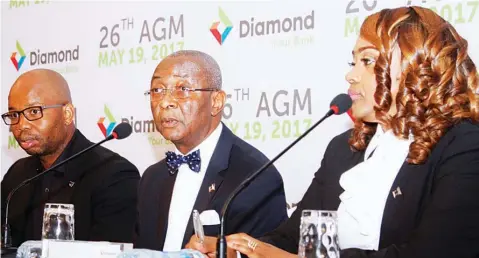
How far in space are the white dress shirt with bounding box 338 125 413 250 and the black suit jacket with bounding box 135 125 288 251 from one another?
691 mm

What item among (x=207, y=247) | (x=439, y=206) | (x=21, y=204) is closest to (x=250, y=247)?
(x=207, y=247)

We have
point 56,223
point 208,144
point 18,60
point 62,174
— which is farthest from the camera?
point 18,60

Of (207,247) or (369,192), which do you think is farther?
(369,192)

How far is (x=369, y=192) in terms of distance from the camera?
10.1 ft

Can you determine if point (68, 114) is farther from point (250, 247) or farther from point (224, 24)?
point (250, 247)

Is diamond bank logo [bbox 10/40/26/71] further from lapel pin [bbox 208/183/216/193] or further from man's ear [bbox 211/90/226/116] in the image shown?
lapel pin [bbox 208/183/216/193]

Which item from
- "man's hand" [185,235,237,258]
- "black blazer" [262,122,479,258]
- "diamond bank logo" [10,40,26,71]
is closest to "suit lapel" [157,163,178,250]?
"man's hand" [185,235,237,258]

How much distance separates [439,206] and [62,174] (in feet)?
8.55

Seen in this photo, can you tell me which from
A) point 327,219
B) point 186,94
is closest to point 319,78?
point 186,94

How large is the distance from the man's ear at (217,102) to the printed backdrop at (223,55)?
595 millimetres

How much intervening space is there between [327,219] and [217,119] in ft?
6.03

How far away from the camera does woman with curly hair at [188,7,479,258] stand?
9.10 feet

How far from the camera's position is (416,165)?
296cm

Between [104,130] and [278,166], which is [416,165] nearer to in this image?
[278,166]
